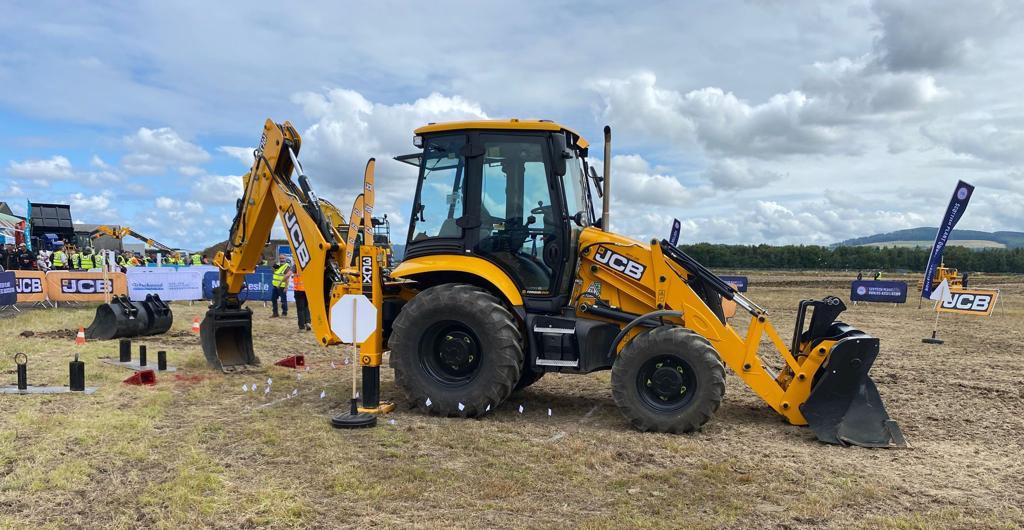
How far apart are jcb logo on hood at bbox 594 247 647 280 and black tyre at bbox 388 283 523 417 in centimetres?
117

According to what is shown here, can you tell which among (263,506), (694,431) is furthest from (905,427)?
(263,506)

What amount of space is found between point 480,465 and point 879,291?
89.8ft

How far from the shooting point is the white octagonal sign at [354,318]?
671 centimetres

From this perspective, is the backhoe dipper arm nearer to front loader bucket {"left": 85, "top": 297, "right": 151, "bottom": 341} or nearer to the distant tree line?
front loader bucket {"left": 85, "top": 297, "right": 151, "bottom": 341}

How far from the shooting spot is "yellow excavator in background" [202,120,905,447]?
6.50m

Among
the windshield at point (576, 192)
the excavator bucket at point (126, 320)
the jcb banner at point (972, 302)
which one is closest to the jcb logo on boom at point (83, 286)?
the excavator bucket at point (126, 320)

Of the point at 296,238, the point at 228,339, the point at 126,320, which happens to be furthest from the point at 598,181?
the point at 126,320

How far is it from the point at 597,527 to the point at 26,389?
7234 millimetres

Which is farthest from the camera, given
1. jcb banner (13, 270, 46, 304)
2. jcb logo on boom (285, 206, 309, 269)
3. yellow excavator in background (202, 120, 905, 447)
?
jcb banner (13, 270, 46, 304)

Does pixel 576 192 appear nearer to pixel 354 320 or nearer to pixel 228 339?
pixel 354 320

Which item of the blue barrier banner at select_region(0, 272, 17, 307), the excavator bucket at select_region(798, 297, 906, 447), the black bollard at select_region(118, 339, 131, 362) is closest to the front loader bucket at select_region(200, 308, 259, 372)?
the black bollard at select_region(118, 339, 131, 362)

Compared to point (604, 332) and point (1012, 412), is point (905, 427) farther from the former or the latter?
point (604, 332)

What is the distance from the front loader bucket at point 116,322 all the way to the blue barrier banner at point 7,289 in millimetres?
5990

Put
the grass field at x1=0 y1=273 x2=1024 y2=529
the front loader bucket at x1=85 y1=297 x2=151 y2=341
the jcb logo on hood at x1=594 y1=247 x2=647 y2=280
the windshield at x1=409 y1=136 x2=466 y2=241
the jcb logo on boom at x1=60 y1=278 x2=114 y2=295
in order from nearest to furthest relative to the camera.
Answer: the grass field at x1=0 y1=273 x2=1024 y2=529
the jcb logo on hood at x1=594 y1=247 x2=647 y2=280
the windshield at x1=409 y1=136 x2=466 y2=241
the front loader bucket at x1=85 y1=297 x2=151 y2=341
the jcb logo on boom at x1=60 y1=278 x2=114 y2=295
